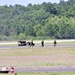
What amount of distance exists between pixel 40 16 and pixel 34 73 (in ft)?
493

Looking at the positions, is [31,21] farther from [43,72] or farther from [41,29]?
[43,72]

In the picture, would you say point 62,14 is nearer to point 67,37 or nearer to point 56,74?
point 67,37

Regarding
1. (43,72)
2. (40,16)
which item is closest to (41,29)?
(40,16)

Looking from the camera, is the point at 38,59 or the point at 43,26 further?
the point at 43,26

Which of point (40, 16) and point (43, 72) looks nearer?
point (43, 72)

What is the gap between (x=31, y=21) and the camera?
185125mm

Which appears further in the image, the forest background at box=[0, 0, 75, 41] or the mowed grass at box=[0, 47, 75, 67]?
the forest background at box=[0, 0, 75, 41]

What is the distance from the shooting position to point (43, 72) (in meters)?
36.5

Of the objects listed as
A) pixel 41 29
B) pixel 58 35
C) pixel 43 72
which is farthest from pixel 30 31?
pixel 43 72

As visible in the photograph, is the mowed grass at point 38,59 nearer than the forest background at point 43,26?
Yes

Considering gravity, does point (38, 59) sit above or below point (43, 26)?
below

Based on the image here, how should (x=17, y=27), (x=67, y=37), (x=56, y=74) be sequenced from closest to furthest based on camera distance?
1. (x=56, y=74)
2. (x=67, y=37)
3. (x=17, y=27)

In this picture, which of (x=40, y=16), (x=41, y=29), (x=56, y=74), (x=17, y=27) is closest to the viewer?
(x=56, y=74)

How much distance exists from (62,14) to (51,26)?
978 inches
